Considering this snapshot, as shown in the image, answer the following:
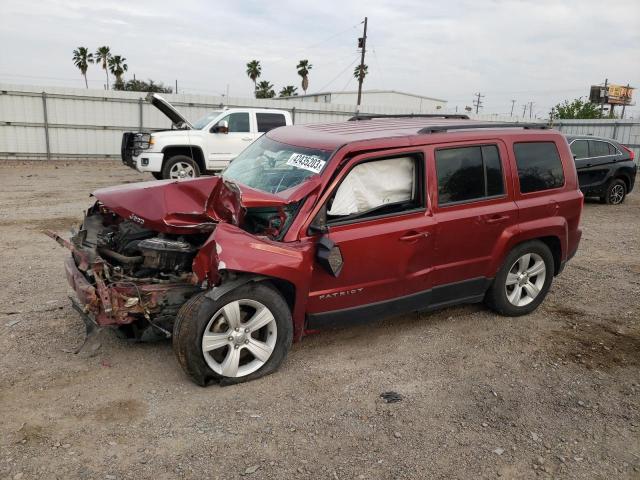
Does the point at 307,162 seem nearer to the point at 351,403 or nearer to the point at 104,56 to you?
the point at 351,403

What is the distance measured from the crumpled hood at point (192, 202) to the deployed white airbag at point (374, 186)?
0.87 ft

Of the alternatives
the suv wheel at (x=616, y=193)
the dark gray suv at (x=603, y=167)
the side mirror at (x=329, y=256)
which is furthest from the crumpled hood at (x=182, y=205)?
the suv wheel at (x=616, y=193)

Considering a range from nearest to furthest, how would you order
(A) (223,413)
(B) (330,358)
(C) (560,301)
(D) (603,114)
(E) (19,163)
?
(A) (223,413), (B) (330,358), (C) (560,301), (E) (19,163), (D) (603,114)

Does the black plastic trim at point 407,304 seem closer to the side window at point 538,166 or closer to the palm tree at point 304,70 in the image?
the side window at point 538,166

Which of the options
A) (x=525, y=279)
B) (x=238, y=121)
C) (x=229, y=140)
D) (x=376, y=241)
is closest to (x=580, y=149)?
(x=238, y=121)

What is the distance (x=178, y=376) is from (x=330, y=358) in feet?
3.85

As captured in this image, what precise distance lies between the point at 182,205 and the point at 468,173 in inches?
94.6

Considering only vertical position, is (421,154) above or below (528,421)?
above

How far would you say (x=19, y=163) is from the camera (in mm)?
17578

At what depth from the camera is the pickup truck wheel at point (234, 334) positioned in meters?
3.42

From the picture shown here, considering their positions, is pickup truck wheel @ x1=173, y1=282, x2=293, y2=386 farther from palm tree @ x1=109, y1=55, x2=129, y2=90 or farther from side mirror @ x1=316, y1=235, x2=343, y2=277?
palm tree @ x1=109, y1=55, x2=129, y2=90

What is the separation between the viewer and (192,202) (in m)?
4.03

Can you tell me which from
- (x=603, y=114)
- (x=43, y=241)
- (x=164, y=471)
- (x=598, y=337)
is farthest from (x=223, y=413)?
(x=603, y=114)

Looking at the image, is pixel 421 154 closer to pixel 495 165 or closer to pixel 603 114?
pixel 495 165
